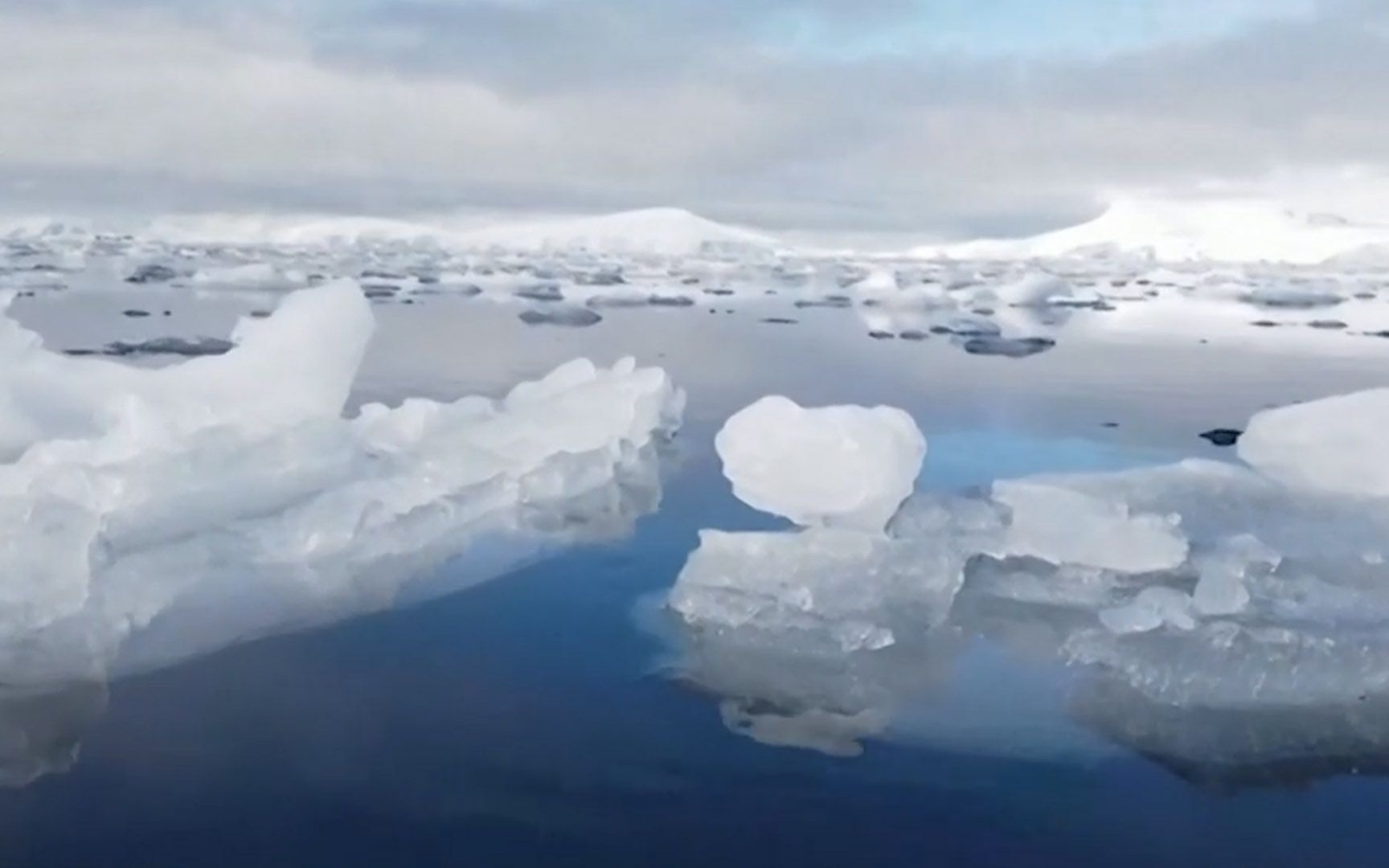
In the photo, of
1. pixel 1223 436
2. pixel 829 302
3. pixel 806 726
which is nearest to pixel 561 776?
pixel 806 726

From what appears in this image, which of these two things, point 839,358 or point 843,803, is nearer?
point 843,803

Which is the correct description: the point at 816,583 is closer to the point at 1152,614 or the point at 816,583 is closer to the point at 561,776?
the point at 1152,614

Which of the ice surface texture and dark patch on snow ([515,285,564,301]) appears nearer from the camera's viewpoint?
the ice surface texture

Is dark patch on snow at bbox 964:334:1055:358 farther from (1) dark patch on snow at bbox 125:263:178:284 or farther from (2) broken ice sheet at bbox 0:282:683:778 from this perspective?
(1) dark patch on snow at bbox 125:263:178:284

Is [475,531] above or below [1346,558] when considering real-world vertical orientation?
below

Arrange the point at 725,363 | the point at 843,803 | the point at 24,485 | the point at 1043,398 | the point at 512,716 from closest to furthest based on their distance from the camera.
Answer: the point at 843,803 → the point at 512,716 → the point at 24,485 → the point at 1043,398 → the point at 725,363

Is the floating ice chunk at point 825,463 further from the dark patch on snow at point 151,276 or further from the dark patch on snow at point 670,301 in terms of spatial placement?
the dark patch on snow at point 151,276

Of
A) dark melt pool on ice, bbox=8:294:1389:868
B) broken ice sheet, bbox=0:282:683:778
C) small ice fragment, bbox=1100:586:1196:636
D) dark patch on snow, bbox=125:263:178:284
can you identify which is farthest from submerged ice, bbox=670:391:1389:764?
dark patch on snow, bbox=125:263:178:284

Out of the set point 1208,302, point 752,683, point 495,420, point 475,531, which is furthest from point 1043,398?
point 1208,302

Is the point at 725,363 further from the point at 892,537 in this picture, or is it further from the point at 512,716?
the point at 512,716
